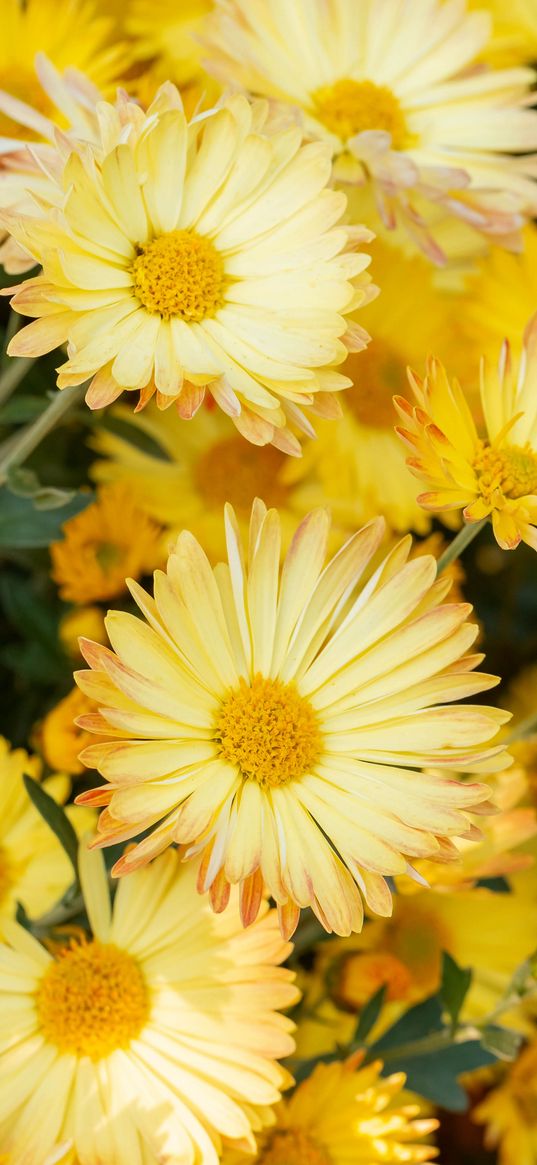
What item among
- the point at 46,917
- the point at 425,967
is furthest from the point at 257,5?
the point at 425,967

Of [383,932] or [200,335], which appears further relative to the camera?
[383,932]

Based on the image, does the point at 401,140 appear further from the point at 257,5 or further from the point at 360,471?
the point at 360,471

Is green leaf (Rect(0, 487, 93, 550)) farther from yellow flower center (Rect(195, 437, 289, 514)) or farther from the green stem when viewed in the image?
yellow flower center (Rect(195, 437, 289, 514))

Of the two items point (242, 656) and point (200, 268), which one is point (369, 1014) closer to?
point (242, 656)

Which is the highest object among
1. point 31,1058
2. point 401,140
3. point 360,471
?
point 401,140

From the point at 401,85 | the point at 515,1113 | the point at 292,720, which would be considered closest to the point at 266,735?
the point at 292,720

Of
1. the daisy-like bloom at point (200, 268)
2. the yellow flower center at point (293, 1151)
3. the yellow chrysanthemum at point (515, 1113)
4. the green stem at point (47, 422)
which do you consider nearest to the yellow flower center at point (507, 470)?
the daisy-like bloom at point (200, 268)

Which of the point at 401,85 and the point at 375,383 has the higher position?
the point at 401,85
